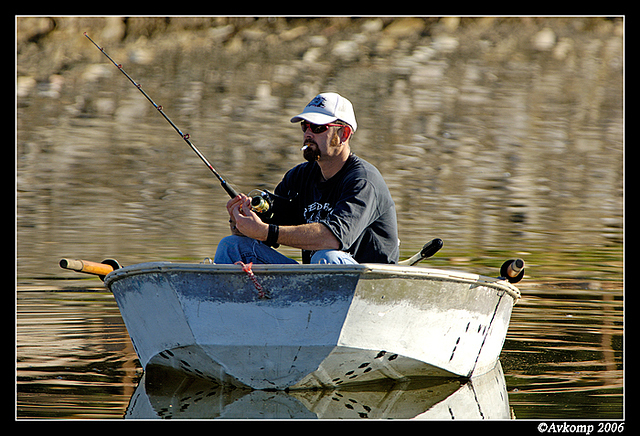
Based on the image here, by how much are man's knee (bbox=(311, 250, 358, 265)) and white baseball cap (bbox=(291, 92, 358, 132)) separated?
2.61 feet

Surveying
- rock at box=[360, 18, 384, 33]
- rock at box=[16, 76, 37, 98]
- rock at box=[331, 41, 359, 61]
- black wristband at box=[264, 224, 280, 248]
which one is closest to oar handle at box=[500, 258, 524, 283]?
black wristband at box=[264, 224, 280, 248]

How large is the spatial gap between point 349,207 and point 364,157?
1297cm

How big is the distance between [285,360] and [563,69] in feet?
71.2

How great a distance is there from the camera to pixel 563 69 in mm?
24641

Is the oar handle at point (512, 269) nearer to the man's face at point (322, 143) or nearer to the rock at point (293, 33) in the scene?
the man's face at point (322, 143)

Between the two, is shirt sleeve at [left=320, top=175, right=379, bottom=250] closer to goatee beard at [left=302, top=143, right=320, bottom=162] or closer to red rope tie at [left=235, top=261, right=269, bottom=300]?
goatee beard at [left=302, top=143, right=320, bottom=162]

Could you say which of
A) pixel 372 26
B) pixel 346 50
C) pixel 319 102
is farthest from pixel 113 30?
pixel 319 102

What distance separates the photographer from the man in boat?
15.4 ft

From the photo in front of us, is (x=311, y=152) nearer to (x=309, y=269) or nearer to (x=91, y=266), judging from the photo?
(x=309, y=269)

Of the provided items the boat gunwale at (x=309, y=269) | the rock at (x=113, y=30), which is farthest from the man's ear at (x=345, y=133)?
the rock at (x=113, y=30)

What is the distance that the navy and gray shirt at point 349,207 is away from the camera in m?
4.76

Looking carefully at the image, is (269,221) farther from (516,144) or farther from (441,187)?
(516,144)

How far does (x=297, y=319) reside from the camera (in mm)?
4422

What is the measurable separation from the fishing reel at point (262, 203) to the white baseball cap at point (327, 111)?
0.46 m
